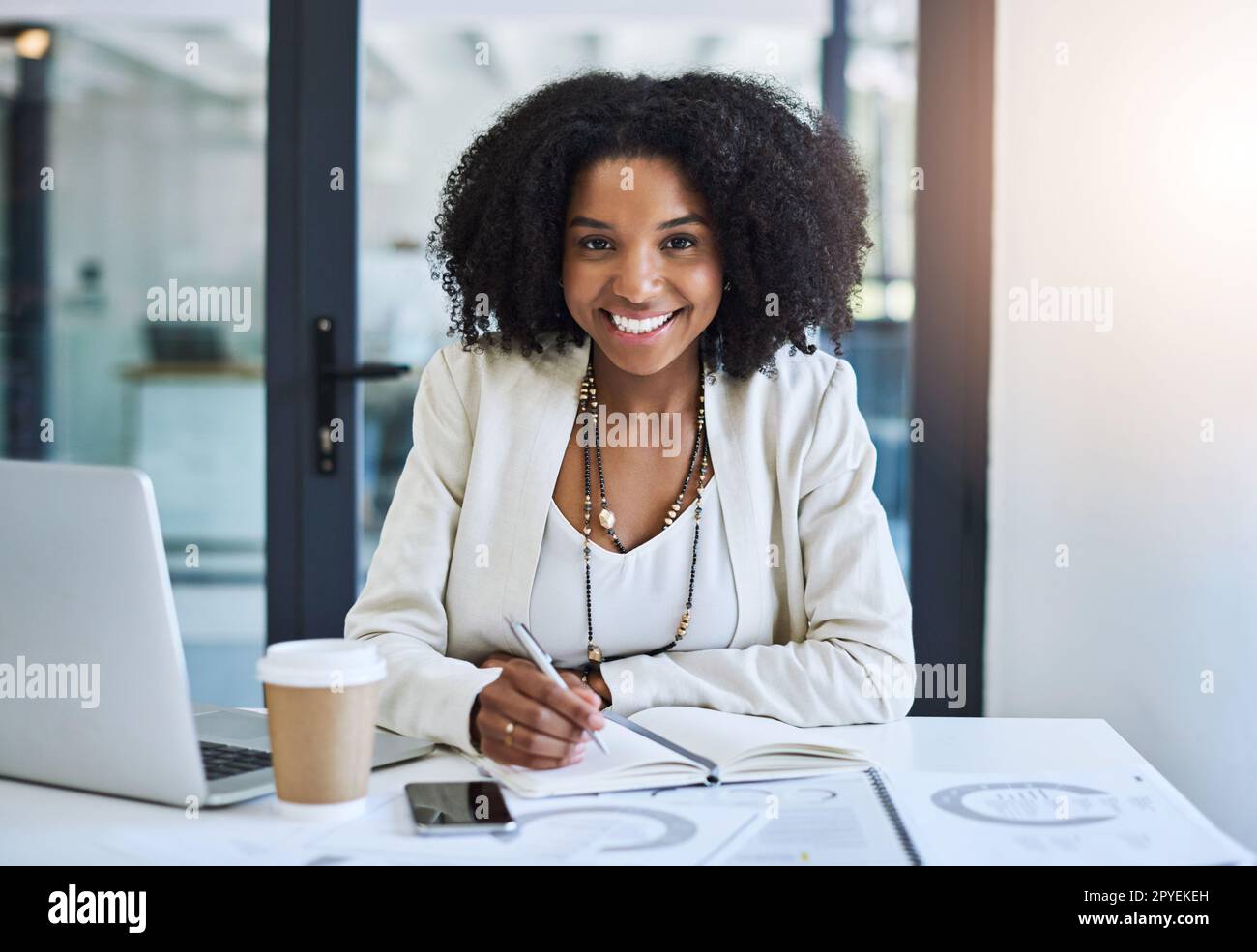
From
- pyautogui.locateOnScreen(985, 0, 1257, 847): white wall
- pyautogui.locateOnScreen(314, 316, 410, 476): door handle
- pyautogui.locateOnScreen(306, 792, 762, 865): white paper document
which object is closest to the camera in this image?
pyautogui.locateOnScreen(306, 792, 762, 865): white paper document

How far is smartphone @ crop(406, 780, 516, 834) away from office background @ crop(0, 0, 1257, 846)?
1501mm

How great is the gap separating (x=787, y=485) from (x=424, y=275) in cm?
133

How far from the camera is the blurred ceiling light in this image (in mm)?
2984

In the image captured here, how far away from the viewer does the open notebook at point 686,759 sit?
1062 millimetres

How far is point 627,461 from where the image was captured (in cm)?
166

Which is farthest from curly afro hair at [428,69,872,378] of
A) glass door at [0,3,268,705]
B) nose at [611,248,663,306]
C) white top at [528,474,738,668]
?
glass door at [0,3,268,705]

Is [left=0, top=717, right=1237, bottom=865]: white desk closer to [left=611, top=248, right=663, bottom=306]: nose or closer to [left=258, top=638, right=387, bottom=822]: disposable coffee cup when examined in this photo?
[left=258, top=638, right=387, bottom=822]: disposable coffee cup

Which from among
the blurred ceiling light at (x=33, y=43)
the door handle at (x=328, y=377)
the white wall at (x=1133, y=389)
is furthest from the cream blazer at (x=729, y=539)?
the blurred ceiling light at (x=33, y=43)

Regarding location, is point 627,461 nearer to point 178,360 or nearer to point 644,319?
point 644,319

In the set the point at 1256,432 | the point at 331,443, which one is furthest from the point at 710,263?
the point at 1256,432

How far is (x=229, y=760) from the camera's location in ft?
3.65

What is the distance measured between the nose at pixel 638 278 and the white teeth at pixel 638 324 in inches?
1.1

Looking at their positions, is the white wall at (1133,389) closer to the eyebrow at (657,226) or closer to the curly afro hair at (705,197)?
the curly afro hair at (705,197)

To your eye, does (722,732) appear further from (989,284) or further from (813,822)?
(989,284)
